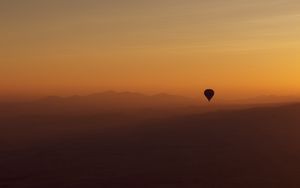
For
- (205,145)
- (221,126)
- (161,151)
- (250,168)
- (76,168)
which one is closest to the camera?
(250,168)

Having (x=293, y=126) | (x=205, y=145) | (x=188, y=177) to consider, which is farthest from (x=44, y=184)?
(x=293, y=126)

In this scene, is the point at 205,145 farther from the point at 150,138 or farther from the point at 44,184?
the point at 44,184

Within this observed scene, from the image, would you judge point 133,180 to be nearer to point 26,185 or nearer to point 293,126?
point 26,185

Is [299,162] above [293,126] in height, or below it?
below

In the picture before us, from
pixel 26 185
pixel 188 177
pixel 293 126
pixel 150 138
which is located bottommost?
pixel 26 185

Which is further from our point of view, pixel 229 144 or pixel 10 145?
pixel 10 145

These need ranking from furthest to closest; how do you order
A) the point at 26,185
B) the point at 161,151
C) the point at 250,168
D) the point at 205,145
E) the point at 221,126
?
the point at 221,126 → the point at 205,145 → the point at 161,151 → the point at 250,168 → the point at 26,185
